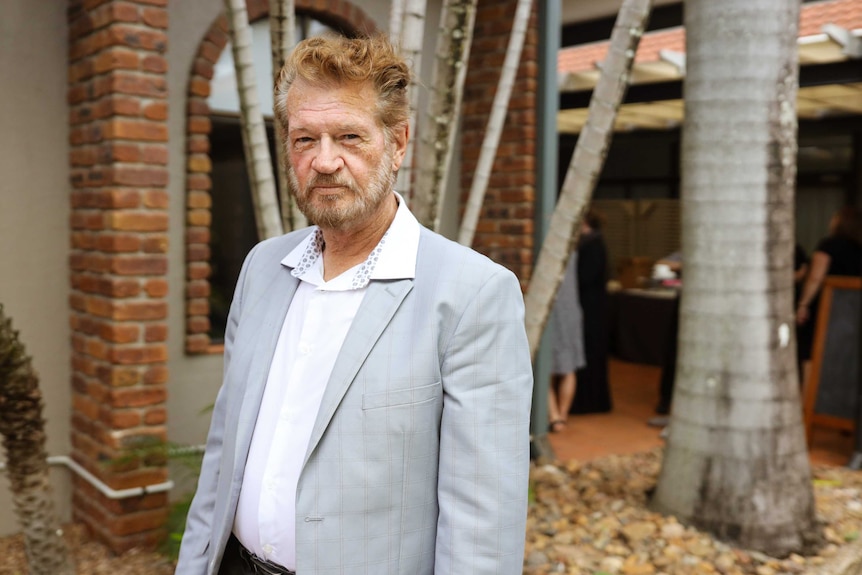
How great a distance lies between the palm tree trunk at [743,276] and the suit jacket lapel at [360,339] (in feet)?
9.60

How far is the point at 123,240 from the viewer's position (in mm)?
4086

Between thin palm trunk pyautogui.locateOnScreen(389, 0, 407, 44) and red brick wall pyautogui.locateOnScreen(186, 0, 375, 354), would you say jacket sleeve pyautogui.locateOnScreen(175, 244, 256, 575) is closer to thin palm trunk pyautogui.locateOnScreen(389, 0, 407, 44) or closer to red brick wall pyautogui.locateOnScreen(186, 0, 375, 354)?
thin palm trunk pyautogui.locateOnScreen(389, 0, 407, 44)

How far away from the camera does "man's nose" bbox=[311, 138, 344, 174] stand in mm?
1699

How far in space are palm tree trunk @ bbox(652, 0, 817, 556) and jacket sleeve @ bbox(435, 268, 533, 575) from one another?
287 centimetres

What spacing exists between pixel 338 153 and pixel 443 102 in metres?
1.63

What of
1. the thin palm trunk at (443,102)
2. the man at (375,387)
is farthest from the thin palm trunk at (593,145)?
the man at (375,387)

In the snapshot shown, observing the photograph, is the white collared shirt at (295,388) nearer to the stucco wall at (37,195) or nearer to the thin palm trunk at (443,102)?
the thin palm trunk at (443,102)

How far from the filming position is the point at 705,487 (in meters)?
4.30

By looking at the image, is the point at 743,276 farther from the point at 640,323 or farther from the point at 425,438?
the point at 640,323

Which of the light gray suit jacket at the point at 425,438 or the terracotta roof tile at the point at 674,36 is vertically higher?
the terracotta roof tile at the point at 674,36

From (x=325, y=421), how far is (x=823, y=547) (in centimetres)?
356

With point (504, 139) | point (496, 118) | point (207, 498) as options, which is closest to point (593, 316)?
point (504, 139)

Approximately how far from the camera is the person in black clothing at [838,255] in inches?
276

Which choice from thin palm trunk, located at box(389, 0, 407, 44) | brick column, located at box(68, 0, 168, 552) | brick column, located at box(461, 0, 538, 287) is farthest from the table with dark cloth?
thin palm trunk, located at box(389, 0, 407, 44)
